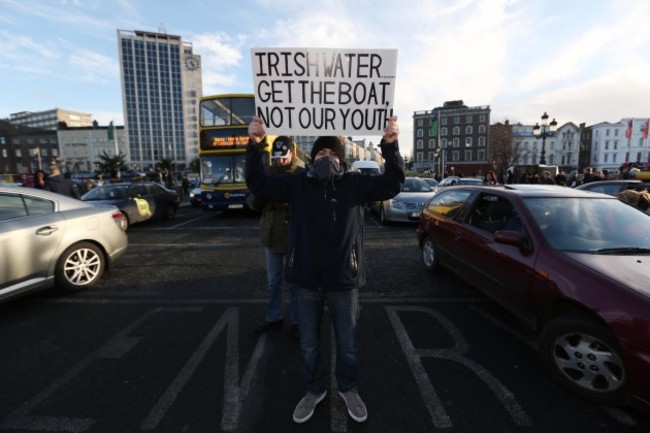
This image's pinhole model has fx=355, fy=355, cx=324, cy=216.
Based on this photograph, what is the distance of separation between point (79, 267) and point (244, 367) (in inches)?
136

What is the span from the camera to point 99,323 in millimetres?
3975

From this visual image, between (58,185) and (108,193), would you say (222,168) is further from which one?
(58,185)

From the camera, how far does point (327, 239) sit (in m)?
2.30

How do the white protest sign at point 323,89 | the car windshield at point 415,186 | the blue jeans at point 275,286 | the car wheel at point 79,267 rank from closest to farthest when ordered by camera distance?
the white protest sign at point 323,89, the blue jeans at point 275,286, the car wheel at point 79,267, the car windshield at point 415,186

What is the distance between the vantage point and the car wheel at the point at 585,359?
2.42m

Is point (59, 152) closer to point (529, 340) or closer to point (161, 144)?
point (161, 144)

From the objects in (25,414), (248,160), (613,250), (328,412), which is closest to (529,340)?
(613,250)

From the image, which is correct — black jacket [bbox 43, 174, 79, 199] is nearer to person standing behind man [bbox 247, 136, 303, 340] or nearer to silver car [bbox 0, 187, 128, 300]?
silver car [bbox 0, 187, 128, 300]

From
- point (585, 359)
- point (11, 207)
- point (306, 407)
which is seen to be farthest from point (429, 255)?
point (11, 207)

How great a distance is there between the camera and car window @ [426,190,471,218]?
5016 millimetres

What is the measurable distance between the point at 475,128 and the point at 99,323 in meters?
88.2

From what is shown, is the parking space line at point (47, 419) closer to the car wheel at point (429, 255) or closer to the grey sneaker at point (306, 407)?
the grey sneaker at point (306, 407)

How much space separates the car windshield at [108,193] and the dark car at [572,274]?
1012cm

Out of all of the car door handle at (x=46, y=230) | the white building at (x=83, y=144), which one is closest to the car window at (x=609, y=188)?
the car door handle at (x=46, y=230)
